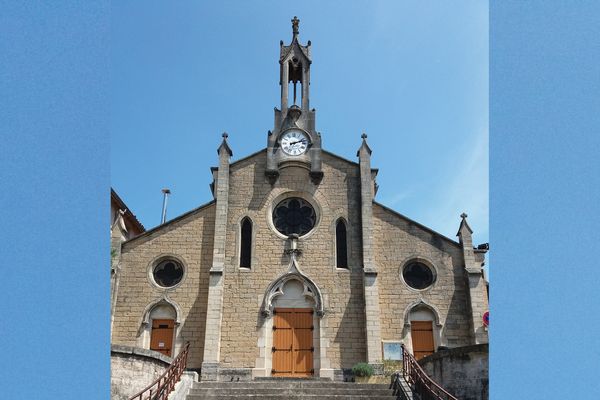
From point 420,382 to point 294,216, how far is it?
872 cm

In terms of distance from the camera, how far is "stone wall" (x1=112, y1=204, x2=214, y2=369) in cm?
1656

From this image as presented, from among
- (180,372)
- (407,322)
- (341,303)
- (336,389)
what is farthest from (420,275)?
(180,372)

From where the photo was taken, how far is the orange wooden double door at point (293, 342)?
53.5 ft

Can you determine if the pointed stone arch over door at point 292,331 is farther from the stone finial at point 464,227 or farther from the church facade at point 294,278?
the stone finial at point 464,227

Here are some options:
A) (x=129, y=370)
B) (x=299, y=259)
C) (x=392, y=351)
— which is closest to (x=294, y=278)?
(x=299, y=259)

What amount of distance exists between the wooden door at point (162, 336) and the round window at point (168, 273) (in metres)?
1.26

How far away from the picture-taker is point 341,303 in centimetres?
1705

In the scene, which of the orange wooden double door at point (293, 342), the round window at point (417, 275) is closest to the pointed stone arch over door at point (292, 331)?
the orange wooden double door at point (293, 342)

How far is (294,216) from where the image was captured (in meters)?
18.7

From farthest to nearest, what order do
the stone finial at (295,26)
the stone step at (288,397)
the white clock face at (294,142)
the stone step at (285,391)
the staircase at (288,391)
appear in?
the stone finial at (295,26) < the white clock face at (294,142) < the stone step at (285,391) < the staircase at (288,391) < the stone step at (288,397)

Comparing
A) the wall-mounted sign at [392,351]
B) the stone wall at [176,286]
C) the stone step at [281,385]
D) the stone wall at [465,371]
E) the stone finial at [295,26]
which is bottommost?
the stone step at [281,385]

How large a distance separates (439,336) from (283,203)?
23.0 ft

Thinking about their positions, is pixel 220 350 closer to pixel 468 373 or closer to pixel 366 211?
pixel 366 211

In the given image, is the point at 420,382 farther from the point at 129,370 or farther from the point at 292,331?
the point at 292,331
